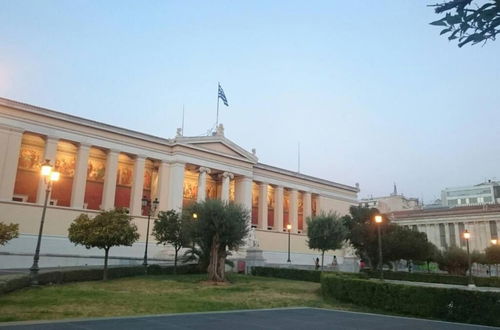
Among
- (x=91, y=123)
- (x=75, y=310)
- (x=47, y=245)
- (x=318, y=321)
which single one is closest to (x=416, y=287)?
(x=318, y=321)

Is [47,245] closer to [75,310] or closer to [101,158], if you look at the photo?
[101,158]

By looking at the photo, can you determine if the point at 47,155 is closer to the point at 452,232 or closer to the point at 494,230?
the point at 452,232

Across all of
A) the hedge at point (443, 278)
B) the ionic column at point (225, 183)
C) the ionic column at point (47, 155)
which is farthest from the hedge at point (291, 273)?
the ionic column at point (47, 155)

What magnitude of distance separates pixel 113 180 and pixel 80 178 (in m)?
3.55

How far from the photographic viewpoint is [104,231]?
25.6 meters

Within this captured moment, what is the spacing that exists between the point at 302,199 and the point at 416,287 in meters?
49.6

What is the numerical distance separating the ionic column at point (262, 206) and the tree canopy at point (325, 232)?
63.8 ft

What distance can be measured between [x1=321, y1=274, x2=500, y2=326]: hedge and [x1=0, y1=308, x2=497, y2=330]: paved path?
134cm

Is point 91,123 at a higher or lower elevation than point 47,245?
higher

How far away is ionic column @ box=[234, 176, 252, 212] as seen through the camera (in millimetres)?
54312

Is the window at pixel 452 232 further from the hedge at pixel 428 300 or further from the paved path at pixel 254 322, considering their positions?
the paved path at pixel 254 322

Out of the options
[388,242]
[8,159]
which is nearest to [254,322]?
[8,159]

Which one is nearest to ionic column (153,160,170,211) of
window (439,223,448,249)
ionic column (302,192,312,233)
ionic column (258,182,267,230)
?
ionic column (258,182,267,230)

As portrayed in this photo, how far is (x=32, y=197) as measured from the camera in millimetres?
41188
